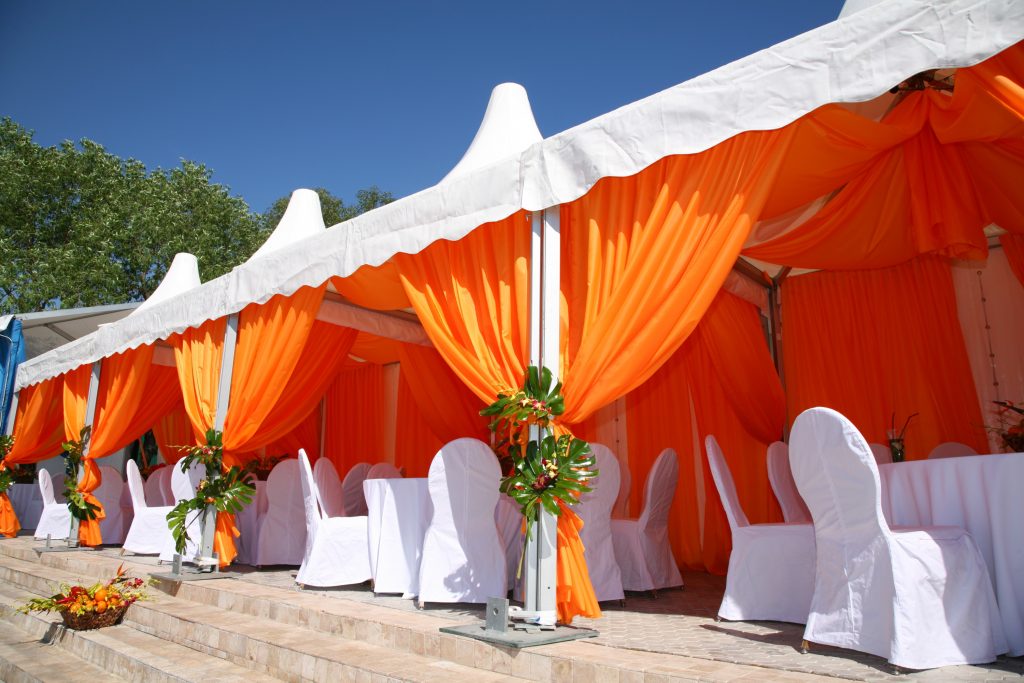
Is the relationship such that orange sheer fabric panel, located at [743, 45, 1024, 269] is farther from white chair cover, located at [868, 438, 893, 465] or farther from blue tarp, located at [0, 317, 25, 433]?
blue tarp, located at [0, 317, 25, 433]

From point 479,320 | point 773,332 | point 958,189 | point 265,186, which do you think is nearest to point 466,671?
point 479,320

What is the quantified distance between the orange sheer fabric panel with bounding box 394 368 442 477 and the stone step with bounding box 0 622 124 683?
208 inches

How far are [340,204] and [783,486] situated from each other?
24934 mm

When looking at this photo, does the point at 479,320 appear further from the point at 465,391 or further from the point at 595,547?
the point at 465,391

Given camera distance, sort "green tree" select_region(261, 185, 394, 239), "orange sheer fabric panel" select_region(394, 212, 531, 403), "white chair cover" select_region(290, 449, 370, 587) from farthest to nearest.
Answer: "green tree" select_region(261, 185, 394, 239) → "white chair cover" select_region(290, 449, 370, 587) → "orange sheer fabric panel" select_region(394, 212, 531, 403)

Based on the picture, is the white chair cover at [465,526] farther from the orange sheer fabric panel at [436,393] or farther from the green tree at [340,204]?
the green tree at [340,204]

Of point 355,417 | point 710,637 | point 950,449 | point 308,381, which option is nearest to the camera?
point 710,637

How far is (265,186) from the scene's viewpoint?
2417 cm

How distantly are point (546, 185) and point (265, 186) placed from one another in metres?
22.9

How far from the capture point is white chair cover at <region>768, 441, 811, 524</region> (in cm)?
418

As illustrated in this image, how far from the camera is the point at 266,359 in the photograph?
17.7 feet

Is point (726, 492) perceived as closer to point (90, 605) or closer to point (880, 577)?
point (880, 577)

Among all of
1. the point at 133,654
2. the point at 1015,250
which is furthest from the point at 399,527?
the point at 1015,250

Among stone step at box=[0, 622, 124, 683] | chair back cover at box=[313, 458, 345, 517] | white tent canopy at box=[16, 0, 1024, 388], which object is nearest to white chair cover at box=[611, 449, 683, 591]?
white tent canopy at box=[16, 0, 1024, 388]
